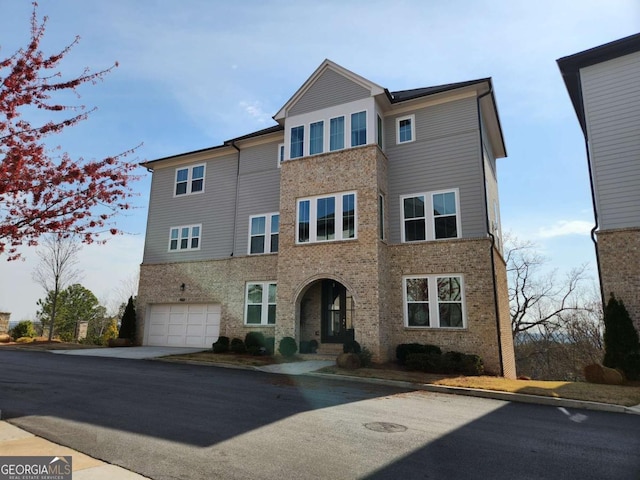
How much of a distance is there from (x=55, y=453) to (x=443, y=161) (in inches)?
595

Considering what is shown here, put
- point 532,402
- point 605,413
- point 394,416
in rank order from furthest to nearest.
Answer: point 532,402
point 605,413
point 394,416

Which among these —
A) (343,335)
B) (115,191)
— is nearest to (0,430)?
(115,191)

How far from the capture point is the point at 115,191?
646cm

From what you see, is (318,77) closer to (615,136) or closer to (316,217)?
(316,217)

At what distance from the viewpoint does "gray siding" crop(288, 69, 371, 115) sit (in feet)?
56.4

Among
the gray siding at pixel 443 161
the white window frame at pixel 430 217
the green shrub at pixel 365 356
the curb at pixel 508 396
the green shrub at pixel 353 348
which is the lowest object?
the curb at pixel 508 396

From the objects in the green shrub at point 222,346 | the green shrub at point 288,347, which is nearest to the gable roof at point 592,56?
the green shrub at point 288,347

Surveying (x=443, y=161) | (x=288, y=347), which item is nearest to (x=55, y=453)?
(x=288, y=347)

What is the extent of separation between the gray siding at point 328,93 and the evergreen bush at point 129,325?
13.6m

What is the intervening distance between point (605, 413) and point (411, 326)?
764 centimetres

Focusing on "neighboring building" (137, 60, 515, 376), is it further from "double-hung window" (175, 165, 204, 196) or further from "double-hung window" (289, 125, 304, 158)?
"double-hung window" (175, 165, 204, 196)

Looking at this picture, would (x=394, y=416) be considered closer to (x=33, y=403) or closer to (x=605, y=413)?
(x=605, y=413)

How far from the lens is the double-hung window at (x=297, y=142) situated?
59.2ft

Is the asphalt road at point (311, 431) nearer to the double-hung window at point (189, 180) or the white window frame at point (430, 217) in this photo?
the white window frame at point (430, 217)
